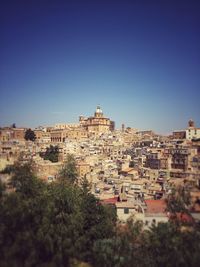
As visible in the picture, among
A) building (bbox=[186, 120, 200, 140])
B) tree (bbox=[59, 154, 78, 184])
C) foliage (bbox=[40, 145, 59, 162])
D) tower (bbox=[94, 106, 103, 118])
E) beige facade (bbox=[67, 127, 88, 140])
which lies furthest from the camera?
tower (bbox=[94, 106, 103, 118])

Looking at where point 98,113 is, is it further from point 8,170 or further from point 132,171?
point 8,170

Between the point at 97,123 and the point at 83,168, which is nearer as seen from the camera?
the point at 83,168

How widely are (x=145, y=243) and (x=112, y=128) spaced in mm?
62445

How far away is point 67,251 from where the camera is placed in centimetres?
1221

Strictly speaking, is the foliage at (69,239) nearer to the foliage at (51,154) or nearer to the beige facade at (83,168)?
the beige facade at (83,168)

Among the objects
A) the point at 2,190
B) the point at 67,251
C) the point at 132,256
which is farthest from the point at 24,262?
the point at 132,256

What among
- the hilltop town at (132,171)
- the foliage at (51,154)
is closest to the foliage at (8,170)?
the hilltop town at (132,171)

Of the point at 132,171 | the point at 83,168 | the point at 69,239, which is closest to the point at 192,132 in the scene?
the point at 132,171

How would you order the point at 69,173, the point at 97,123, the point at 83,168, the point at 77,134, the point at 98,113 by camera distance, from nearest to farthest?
1. the point at 69,173
2. the point at 83,168
3. the point at 77,134
4. the point at 97,123
5. the point at 98,113

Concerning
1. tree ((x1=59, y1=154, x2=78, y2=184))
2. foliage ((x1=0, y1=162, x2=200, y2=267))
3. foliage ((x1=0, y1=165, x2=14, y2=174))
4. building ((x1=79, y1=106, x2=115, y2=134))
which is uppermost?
building ((x1=79, y1=106, x2=115, y2=134))

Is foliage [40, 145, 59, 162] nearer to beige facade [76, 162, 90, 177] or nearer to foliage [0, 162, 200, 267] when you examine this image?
beige facade [76, 162, 90, 177]

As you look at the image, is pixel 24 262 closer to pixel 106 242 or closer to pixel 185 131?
pixel 106 242

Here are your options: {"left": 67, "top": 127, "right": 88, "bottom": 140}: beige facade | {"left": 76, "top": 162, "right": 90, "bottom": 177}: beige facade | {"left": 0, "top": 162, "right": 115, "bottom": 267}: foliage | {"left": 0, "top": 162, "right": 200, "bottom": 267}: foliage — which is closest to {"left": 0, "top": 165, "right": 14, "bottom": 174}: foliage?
{"left": 0, "top": 162, "right": 115, "bottom": 267}: foliage

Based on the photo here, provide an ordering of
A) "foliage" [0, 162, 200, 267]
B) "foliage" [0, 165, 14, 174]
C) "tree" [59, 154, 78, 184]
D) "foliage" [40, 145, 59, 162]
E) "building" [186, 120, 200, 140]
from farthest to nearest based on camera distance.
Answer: "building" [186, 120, 200, 140], "foliage" [40, 145, 59, 162], "tree" [59, 154, 78, 184], "foliage" [0, 165, 14, 174], "foliage" [0, 162, 200, 267]
